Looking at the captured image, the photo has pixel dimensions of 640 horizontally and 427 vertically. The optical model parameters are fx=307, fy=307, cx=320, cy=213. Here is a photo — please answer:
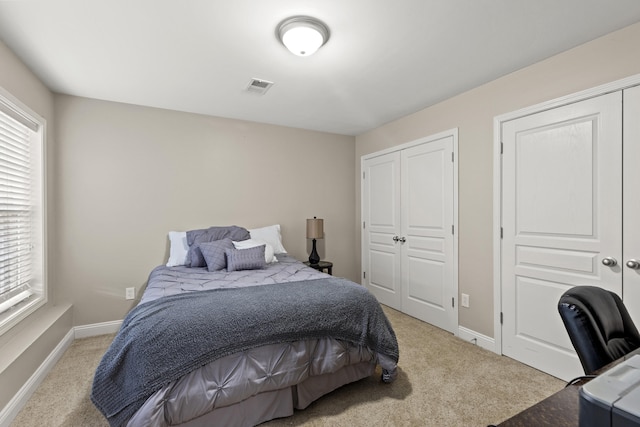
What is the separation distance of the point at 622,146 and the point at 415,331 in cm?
228

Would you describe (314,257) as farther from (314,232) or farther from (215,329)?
(215,329)

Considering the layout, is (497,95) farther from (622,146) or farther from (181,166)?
(181,166)

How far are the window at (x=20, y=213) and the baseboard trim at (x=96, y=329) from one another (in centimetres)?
54

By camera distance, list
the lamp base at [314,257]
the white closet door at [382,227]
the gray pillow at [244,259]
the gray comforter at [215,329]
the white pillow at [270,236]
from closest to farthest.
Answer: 1. the gray comforter at [215,329]
2. the gray pillow at [244,259]
3. the white pillow at [270,236]
4. the white closet door at [382,227]
5. the lamp base at [314,257]

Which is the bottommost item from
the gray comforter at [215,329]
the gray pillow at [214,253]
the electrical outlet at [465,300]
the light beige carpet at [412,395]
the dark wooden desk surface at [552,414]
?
the light beige carpet at [412,395]

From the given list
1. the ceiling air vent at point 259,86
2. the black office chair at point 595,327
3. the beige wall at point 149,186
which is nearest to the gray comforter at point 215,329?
the black office chair at point 595,327

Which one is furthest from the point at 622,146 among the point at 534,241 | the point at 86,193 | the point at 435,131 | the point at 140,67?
the point at 86,193

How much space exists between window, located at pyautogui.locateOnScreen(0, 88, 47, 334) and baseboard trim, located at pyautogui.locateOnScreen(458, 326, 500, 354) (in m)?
3.65

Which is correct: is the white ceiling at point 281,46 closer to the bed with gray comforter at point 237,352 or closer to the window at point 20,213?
the window at point 20,213

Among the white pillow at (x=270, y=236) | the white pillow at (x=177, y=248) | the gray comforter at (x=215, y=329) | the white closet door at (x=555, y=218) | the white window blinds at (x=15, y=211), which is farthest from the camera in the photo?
the white pillow at (x=270, y=236)

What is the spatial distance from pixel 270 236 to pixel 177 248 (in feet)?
3.42

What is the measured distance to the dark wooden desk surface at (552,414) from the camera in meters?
0.69

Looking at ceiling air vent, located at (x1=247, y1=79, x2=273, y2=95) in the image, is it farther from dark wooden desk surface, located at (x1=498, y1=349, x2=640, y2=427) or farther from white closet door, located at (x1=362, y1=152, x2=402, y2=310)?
dark wooden desk surface, located at (x1=498, y1=349, x2=640, y2=427)

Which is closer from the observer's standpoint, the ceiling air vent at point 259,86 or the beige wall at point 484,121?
the beige wall at point 484,121
